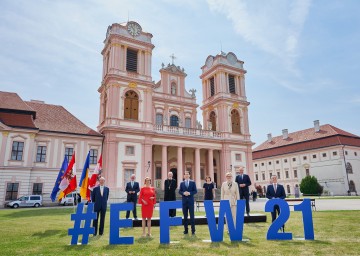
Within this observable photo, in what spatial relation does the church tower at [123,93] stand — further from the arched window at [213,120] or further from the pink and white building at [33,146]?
the arched window at [213,120]

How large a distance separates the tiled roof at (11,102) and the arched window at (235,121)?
25.5 meters

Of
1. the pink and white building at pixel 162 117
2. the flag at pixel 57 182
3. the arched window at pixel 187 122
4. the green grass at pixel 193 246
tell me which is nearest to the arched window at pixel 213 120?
the pink and white building at pixel 162 117

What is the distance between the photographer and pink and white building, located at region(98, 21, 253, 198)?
2927cm

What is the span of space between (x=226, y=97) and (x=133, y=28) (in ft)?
50.9

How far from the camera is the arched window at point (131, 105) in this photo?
30.7 metres

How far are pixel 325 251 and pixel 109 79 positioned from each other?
28.0m

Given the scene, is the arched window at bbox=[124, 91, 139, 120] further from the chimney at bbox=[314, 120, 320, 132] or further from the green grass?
the chimney at bbox=[314, 120, 320, 132]

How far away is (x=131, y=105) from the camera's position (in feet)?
102

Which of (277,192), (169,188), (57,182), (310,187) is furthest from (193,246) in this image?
(310,187)

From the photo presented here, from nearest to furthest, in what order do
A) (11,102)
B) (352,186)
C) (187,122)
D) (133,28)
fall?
1. (11,102)
2. (133,28)
3. (187,122)
4. (352,186)

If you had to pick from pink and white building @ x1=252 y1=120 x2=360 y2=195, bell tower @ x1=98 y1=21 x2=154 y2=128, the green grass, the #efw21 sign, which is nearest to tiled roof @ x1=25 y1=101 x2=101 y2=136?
bell tower @ x1=98 y1=21 x2=154 y2=128

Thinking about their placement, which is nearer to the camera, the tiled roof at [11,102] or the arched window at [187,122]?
the tiled roof at [11,102]

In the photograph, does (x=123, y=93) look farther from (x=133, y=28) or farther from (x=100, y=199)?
(x=100, y=199)

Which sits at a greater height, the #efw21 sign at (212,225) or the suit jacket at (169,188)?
the suit jacket at (169,188)
